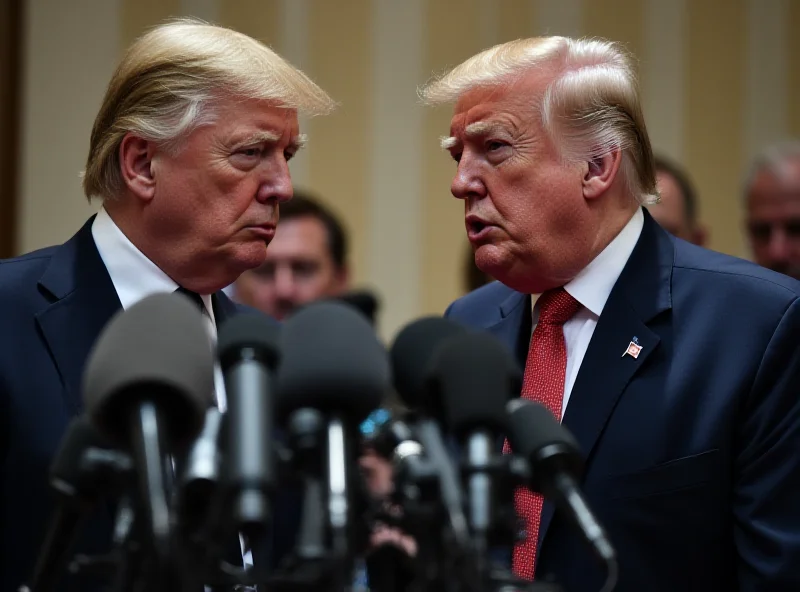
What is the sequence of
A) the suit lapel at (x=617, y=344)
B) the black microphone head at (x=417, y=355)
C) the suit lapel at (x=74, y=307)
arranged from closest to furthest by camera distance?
the black microphone head at (x=417, y=355) → the suit lapel at (x=74, y=307) → the suit lapel at (x=617, y=344)

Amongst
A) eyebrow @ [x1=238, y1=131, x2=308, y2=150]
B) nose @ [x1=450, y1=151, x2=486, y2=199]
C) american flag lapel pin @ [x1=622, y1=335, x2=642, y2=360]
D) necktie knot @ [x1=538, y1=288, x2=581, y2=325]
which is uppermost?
eyebrow @ [x1=238, y1=131, x2=308, y2=150]

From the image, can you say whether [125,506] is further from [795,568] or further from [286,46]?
[286,46]

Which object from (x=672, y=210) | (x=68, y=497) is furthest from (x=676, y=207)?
(x=68, y=497)

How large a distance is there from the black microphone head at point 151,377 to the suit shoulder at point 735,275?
1.45 metres

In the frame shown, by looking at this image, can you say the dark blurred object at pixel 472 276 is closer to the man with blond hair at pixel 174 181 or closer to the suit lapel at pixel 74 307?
the man with blond hair at pixel 174 181

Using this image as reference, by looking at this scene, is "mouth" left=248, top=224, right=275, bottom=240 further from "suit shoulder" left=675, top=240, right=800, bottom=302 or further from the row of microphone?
the row of microphone

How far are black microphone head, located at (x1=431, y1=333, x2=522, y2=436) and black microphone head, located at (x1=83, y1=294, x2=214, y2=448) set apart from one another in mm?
303

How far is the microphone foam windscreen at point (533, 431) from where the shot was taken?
5.34ft

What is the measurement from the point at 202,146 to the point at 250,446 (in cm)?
138

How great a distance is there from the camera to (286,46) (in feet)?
20.1

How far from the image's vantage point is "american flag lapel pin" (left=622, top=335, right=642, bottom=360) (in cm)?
264

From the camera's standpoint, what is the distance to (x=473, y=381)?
160 cm

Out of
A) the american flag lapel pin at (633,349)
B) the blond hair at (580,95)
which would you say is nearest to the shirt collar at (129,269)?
the blond hair at (580,95)

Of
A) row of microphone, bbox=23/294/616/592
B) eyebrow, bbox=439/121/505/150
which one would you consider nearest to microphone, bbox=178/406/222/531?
row of microphone, bbox=23/294/616/592
